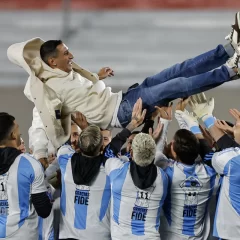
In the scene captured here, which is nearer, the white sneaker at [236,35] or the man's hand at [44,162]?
the white sneaker at [236,35]

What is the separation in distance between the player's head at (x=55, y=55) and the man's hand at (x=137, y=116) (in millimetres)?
526

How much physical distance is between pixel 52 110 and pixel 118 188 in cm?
65

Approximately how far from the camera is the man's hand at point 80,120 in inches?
163

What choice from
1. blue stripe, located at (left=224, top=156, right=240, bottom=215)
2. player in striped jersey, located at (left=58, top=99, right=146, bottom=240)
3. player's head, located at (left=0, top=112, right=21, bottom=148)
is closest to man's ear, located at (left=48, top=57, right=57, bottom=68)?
player in striped jersey, located at (left=58, top=99, right=146, bottom=240)

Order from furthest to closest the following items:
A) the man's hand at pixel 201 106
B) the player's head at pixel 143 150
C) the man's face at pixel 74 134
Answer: the man's face at pixel 74 134, the man's hand at pixel 201 106, the player's head at pixel 143 150

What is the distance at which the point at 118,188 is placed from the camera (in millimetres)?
3703

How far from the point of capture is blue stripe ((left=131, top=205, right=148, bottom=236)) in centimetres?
373

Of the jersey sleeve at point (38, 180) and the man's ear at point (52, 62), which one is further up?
the man's ear at point (52, 62)

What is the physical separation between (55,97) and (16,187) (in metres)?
0.64

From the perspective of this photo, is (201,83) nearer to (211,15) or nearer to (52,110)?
(52,110)

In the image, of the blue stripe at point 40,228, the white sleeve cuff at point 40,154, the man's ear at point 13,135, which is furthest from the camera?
the white sleeve cuff at point 40,154

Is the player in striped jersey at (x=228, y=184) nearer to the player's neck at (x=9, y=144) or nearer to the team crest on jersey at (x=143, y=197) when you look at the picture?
the team crest on jersey at (x=143, y=197)

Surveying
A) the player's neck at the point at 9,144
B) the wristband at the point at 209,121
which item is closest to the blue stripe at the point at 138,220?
the wristband at the point at 209,121

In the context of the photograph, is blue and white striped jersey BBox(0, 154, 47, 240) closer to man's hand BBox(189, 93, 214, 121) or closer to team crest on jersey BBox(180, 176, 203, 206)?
team crest on jersey BBox(180, 176, 203, 206)
